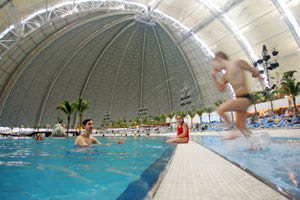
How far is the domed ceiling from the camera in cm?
2633

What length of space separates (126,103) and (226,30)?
99.1 ft

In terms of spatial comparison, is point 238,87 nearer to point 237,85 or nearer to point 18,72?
point 237,85

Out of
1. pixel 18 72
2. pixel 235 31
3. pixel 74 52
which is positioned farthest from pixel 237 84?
pixel 74 52

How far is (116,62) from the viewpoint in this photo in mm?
43344

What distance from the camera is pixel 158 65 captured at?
44.7m

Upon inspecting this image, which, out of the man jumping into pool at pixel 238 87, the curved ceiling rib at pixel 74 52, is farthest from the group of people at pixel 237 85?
the curved ceiling rib at pixel 74 52

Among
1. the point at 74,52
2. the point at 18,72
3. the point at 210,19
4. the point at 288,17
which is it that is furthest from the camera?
the point at 74,52

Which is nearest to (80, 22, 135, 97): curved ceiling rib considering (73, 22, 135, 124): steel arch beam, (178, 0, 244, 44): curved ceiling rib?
(73, 22, 135, 124): steel arch beam

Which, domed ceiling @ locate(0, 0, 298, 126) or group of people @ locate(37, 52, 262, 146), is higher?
domed ceiling @ locate(0, 0, 298, 126)

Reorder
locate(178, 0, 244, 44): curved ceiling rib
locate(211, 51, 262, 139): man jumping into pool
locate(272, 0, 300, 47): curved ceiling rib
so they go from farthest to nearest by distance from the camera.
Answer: locate(178, 0, 244, 44): curved ceiling rib → locate(272, 0, 300, 47): curved ceiling rib → locate(211, 51, 262, 139): man jumping into pool

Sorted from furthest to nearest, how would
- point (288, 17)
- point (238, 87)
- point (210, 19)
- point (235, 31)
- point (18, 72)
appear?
point (18, 72), point (235, 31), point (210, 19), point (288, 17), point (238, 87)

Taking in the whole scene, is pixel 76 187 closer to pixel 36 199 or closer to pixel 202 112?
pixel 36 199

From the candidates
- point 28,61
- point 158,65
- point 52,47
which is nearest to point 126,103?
point 158,65

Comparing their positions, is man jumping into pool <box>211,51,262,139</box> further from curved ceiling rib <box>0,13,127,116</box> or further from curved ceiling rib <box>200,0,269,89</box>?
curved ceiling rib <box>0,13,127,116</box>
